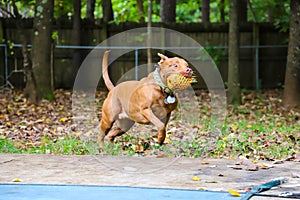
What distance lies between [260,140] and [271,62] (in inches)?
366

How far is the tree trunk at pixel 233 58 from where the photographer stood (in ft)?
37.8

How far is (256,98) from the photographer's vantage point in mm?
13727

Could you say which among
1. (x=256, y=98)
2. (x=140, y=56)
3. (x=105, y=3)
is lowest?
(x=256, y=98)

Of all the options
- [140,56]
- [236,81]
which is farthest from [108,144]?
[140,56]

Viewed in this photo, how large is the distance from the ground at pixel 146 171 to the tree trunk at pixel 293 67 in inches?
250

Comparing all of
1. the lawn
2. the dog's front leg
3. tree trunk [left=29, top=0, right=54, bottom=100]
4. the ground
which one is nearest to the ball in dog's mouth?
the dog's front leg

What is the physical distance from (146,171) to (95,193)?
100 cm

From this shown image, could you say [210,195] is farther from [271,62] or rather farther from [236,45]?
[271,62]

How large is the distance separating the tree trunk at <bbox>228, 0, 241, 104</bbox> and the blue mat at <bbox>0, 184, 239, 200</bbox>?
7.88m

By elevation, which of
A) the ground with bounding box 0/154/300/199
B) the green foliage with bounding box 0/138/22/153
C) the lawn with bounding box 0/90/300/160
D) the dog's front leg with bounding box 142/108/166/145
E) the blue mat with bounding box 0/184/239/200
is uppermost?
the dog's front leg with bounding box 142/108/166/145

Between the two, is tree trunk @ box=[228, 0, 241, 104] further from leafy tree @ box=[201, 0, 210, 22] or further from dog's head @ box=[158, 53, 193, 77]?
dog's head @ box=[158, 53, 193, 77]

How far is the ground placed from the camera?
14.5ft

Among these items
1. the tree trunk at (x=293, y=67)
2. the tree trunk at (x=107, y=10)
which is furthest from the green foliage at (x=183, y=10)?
the tree trunk at (x=293, y=67)

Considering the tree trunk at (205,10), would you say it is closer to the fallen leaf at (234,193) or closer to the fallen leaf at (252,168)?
the fallen leaf at (252,168)
